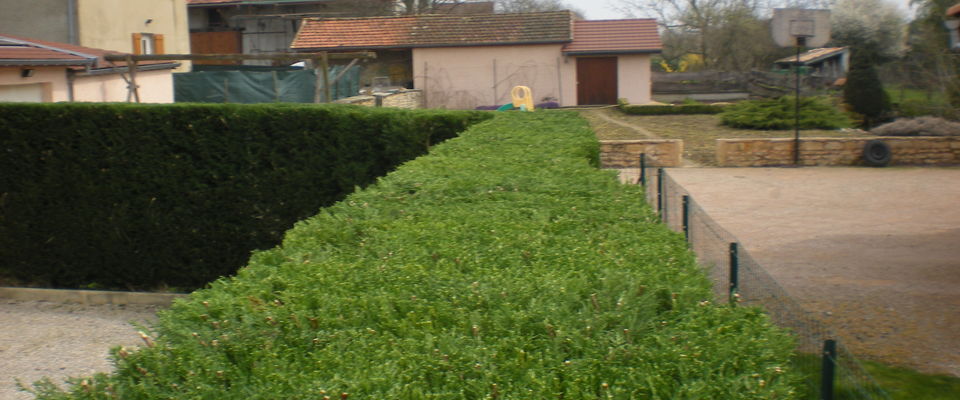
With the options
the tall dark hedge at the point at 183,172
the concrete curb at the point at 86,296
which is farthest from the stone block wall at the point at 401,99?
the concrete curb at the point at 86,296

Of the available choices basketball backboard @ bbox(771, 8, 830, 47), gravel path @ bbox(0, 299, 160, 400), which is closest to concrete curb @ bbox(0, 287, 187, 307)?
gravel path @ bbox(0, 299, 160, 400)

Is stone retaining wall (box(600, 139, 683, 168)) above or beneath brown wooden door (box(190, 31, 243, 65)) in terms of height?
beneath

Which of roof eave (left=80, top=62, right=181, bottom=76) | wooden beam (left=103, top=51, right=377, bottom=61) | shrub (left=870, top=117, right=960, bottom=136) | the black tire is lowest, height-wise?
the black tire

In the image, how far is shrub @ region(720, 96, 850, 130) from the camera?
77.0ft

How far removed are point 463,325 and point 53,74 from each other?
1338 cm

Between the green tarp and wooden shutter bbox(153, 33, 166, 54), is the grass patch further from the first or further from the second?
wooden shutter bbox(153, 33, 166, 54)

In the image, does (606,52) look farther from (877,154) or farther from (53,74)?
(53,74)

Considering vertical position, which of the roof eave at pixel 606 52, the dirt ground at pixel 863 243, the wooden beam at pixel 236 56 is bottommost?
the dirt ground at pixel 863 243

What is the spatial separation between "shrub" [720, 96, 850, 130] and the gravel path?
58.3ft

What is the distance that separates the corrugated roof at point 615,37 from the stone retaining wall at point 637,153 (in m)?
17.2

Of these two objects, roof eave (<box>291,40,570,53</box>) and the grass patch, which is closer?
the grass patch

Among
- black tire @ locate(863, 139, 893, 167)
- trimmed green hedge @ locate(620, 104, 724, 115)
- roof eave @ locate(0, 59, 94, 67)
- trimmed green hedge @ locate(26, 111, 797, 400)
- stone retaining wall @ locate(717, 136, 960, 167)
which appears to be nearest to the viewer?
trimmed green hedge @ locate(26, 111, 797, 400)

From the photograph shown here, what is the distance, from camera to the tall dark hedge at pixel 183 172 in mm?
10195

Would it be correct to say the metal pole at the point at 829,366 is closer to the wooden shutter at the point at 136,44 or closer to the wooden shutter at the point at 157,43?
the wooden shutter at the point at 136,44
